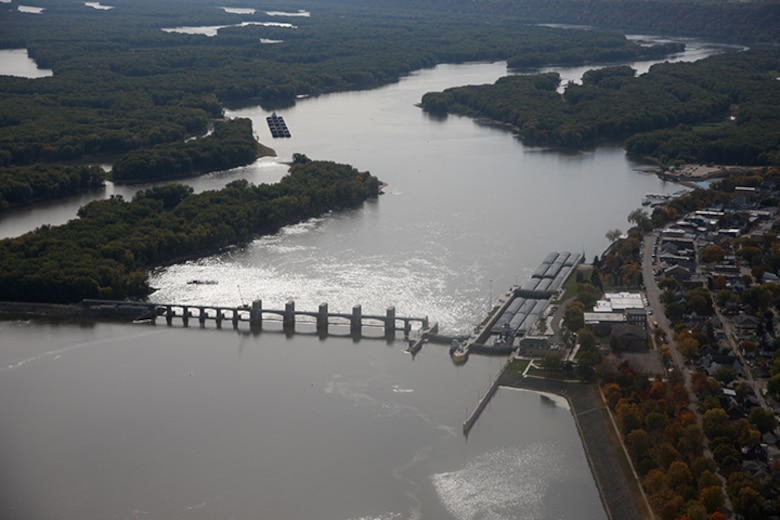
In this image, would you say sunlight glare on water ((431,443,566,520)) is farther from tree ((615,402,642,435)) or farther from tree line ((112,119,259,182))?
tree line ((112,119,259,182))

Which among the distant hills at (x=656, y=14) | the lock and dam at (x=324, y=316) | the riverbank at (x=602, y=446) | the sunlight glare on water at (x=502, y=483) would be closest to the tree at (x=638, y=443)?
the riverbank at (x=602, y=446)

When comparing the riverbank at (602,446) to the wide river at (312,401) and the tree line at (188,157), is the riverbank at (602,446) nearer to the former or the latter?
the wide river at (312,401)

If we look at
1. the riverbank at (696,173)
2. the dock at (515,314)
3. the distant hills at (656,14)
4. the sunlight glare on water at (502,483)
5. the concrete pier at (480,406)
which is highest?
the distant hills at (656,14)

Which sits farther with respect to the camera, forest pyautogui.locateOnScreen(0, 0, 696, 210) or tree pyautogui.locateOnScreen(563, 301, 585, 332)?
forest pyautogui.locateOnScreen(0, 0, 696, 210)

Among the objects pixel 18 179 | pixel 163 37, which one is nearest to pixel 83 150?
pixel 18 179

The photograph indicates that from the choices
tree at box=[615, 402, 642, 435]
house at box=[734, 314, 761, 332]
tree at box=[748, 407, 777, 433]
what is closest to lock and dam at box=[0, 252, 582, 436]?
house at box=[734, 314, 761, 332]

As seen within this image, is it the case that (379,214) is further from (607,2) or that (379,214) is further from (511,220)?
(607,2)
